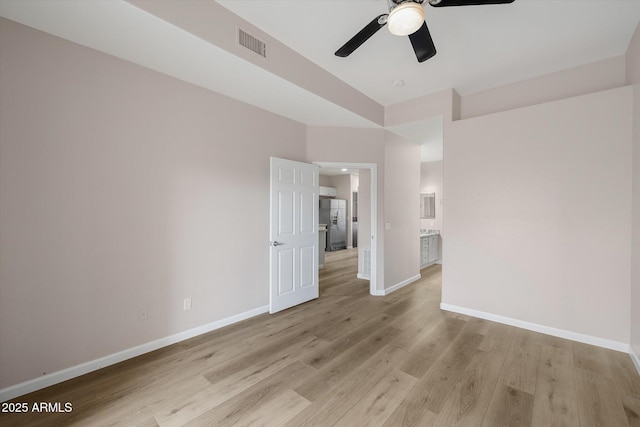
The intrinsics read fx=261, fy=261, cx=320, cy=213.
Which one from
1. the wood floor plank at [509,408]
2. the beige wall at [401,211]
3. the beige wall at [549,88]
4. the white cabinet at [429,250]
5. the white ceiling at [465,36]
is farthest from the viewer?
the white cabinet at [429,250]

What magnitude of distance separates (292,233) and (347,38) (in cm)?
247

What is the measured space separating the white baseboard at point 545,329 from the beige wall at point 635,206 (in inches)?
6.7

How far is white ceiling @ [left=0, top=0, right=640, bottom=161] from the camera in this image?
1.96 meters

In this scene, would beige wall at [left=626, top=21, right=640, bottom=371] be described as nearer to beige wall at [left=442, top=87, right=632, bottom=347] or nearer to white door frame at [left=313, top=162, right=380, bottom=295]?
beige wall at [left=442, top=87, right=632, bottom=347]

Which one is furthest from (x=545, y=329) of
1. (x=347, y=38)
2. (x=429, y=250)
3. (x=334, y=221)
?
(x=334, y=221)

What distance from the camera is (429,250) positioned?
6516 mm

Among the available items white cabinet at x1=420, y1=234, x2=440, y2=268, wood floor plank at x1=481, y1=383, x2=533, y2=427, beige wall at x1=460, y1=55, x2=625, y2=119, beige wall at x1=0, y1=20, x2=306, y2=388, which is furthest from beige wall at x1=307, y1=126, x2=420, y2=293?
wood floor plank at x1=481, y1=383, x2=533, y2=427

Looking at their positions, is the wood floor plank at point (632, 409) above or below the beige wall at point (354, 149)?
below

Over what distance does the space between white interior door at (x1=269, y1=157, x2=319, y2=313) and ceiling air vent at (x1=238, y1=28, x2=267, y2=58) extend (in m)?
1.31

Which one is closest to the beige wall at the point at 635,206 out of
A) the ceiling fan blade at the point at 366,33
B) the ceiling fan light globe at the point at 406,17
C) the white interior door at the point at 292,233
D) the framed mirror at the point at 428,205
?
the ceiling fan light globe at the point at 406,17

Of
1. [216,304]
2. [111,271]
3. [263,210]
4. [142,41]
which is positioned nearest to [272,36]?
[142,41]

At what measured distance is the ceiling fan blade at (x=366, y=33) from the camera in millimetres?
1825

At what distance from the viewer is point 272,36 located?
2.59 m

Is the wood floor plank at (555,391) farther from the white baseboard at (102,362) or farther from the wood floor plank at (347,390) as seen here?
the white baseboard at (102,362)
